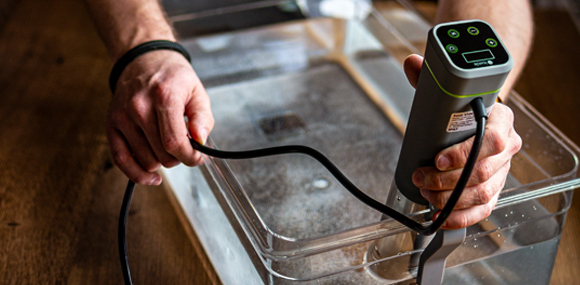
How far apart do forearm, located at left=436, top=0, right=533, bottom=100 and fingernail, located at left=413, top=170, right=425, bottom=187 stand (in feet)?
0.94

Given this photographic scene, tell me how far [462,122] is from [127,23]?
1.44 ft

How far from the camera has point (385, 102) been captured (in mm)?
703

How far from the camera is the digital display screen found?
11.8 inches

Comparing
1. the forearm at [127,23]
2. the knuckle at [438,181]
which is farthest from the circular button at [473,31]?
the forearm at [127,23]

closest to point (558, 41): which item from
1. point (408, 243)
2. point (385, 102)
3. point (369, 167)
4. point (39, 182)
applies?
point (385, 102)

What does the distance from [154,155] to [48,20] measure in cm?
58

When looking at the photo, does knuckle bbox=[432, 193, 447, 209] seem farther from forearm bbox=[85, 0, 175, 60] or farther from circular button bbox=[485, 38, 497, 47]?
forearm bbox=[85, 0, 175, 60]

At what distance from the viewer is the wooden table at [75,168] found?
51 cm

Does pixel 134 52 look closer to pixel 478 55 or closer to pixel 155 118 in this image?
pixel 155 118

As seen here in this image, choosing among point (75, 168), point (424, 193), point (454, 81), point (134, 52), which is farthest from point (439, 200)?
point (75, 168)

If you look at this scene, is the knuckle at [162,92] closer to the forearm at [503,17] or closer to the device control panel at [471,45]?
the device control panel at [471,45]

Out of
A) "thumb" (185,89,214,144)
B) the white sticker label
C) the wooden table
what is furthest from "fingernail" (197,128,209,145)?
the white sticker label

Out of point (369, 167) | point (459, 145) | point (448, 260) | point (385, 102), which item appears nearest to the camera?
point (459, 145)

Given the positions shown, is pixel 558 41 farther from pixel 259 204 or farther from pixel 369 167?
pixel 259 204
